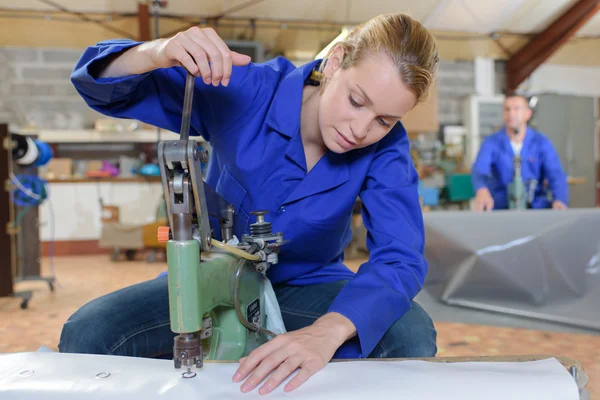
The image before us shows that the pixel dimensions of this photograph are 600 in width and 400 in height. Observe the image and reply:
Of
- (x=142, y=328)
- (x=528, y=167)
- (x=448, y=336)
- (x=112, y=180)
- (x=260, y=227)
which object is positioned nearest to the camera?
(x=260, y=227)

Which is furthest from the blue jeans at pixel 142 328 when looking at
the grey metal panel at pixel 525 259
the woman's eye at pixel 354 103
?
the grey metal panel at pixel 525 259

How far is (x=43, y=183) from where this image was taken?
3238 mm

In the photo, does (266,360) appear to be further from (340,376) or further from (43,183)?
(43,183)

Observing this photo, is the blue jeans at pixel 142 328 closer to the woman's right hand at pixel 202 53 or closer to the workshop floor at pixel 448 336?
the woman's right hand at pixel 202 53

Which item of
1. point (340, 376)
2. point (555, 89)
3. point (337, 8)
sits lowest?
point (340, 376)

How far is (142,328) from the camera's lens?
0.92 m

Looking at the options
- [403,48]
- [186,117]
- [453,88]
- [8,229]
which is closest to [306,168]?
[403,48]

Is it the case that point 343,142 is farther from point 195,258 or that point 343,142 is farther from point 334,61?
point 195,258

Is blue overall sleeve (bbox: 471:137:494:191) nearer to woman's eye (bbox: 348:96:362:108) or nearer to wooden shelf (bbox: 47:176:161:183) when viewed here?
woman's eye (bbox: 348:96:362:108)

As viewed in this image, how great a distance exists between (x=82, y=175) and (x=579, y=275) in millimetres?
4693

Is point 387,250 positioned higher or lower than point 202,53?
lower

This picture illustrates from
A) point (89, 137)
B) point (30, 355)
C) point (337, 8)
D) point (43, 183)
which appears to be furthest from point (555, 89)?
point (30, 355)

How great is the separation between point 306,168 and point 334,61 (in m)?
0.22

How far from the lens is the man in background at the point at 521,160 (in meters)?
3.12
